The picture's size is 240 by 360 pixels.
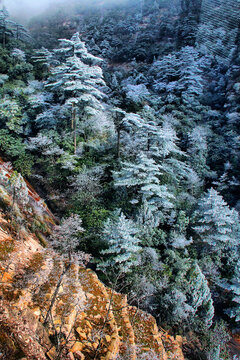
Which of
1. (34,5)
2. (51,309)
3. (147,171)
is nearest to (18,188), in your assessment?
(51,309)

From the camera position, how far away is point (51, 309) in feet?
19.2

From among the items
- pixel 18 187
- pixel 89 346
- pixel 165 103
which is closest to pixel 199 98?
pixel 165 103

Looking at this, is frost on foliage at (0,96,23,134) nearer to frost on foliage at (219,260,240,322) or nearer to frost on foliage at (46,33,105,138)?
frost on foliage at (46,33,105,138)

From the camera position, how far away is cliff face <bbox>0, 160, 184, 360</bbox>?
4.44 metres

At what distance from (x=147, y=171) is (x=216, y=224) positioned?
5.59 meters

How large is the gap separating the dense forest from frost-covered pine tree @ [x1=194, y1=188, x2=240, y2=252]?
81 mm

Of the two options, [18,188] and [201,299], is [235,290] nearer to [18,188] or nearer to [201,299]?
[201,299]

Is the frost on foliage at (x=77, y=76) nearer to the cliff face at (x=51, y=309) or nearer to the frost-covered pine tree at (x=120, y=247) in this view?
the cliff face at (x=51, y=309)

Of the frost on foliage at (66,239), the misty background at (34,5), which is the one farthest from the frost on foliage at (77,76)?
the misty background at (34,5)

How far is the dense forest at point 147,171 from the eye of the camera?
938 centimetres

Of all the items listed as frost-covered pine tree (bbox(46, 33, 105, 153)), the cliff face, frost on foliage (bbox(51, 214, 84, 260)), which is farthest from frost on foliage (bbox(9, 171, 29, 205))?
frost-covered pine tree (bbox(46, 33, 105, 153))

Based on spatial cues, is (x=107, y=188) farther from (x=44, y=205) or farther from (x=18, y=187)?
(x=18, y=187)

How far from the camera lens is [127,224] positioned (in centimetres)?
912

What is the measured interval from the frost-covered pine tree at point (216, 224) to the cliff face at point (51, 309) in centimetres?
595
